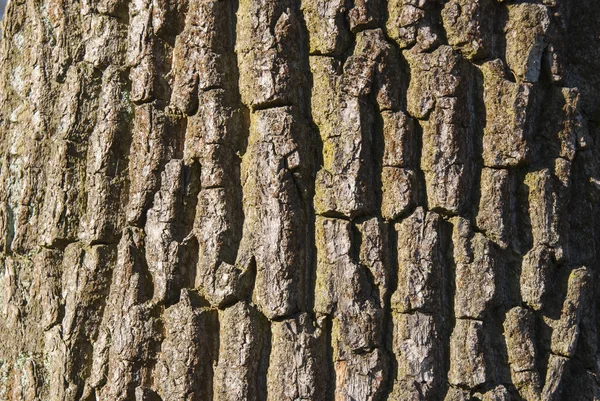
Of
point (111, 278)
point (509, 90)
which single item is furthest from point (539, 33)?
point (111, 278)

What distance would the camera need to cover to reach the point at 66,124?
6.47 feet

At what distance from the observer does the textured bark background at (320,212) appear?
1715 millimetres

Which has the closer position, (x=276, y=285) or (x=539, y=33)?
(x=276, y=285)

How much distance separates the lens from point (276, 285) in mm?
1717

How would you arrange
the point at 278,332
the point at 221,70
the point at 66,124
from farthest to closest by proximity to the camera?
the point at 66,124
the point at 221,70
the point at 278,332

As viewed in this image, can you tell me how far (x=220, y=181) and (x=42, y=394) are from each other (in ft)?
2.40

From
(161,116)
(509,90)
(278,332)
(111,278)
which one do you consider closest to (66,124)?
(161,116)

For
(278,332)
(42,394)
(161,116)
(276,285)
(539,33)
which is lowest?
(42,394)

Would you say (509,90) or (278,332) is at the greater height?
(509,90)

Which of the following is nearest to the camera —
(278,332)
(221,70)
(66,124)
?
(278,332)

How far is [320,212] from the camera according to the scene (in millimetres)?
1749

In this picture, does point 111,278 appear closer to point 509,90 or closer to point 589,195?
point 509,90

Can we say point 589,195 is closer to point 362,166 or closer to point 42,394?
point 362,166

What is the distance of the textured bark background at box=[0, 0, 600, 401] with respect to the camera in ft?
5.63
